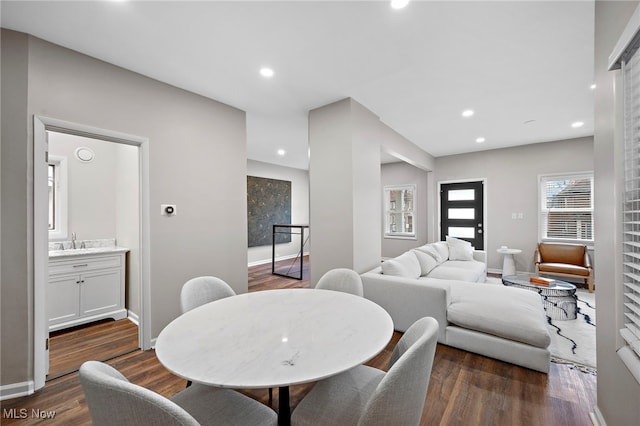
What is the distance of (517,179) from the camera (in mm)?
5230

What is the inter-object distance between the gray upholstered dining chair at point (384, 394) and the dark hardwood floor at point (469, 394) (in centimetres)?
73

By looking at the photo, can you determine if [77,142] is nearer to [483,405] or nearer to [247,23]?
[247,23]

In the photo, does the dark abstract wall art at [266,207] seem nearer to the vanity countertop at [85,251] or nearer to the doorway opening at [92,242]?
the doorway opening at [92,242]

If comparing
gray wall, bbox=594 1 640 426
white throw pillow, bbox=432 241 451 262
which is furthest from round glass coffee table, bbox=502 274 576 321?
gray wall, bbox=594 1 640 426

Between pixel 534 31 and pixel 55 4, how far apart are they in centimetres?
334

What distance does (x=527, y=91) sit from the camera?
2.87 meters

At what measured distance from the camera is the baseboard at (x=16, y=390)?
181 centimetres

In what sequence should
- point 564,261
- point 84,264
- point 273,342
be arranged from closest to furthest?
point 273,342
point 84,264
point 564,261

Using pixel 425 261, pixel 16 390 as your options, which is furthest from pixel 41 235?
pixel 425 261

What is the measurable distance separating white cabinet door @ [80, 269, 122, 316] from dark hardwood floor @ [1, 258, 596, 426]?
1.10m

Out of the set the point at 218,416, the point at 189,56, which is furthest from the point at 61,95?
the point at 218,416

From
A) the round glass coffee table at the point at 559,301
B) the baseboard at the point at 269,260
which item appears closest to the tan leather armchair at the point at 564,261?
the round glass coffee table at the point at 559,301

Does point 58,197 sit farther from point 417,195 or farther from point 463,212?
point 463,212

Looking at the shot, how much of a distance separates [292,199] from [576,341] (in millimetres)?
6277
